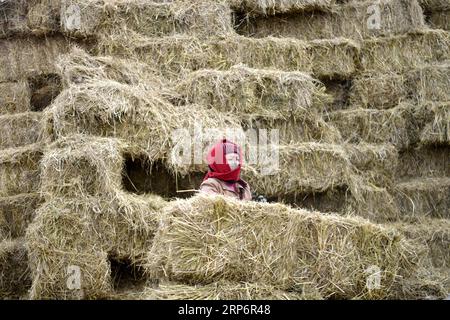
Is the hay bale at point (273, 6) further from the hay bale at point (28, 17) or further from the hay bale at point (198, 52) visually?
the hay bale at point (28, 17)

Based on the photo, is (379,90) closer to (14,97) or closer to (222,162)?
(222,162)

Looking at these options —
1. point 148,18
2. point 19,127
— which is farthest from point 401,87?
point 19,127

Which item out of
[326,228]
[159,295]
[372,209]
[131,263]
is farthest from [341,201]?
[159,295]

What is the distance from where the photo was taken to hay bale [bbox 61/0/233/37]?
7793 mm

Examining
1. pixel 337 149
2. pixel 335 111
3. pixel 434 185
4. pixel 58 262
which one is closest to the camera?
pixel 58 262

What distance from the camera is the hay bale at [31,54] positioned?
8367 mm

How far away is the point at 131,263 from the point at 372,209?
2828 millimetres

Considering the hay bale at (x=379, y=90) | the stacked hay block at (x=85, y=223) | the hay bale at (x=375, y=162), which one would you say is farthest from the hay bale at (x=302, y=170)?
the hay bale at (x=379, y=90)

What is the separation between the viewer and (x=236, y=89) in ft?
23.2

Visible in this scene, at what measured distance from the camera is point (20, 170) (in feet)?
23.3

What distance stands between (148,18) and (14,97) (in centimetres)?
201

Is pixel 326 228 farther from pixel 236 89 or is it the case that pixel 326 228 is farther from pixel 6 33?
pixel 6 33

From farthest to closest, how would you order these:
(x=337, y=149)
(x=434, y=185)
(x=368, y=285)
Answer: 1. (x=434, y=185)
2. (x=337, y=149)
3. (x=368, y=285)

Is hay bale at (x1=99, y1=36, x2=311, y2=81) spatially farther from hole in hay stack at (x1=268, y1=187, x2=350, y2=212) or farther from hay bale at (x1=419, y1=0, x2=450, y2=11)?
hay bale at (x1=419, y1=0, x2=450, y2=11)
